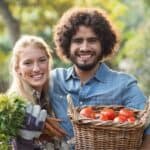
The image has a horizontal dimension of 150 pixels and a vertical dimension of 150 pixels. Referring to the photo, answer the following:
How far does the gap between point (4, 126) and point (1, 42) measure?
42.8ft

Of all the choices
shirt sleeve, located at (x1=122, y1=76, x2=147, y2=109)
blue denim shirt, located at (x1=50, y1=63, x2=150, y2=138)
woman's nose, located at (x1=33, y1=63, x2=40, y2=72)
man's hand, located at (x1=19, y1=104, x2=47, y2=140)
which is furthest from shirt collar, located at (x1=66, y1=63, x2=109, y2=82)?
man's hand, located at (x1=19, y1=104, x2=47, y2=140)

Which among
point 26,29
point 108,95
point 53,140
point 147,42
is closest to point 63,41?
point 108,95

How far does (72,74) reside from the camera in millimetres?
3625

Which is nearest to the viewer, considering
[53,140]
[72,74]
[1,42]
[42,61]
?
[53,140]

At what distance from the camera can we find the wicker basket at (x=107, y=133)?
2.98 m

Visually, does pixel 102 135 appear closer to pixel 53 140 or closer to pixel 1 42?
pixel 53 140

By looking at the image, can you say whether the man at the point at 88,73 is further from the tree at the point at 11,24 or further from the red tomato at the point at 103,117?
the tree at the point at 11,24

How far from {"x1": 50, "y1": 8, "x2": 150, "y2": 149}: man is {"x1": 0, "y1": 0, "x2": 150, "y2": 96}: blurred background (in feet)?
13.2

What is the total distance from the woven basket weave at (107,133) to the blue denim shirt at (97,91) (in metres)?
0.29

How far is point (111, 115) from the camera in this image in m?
3.05

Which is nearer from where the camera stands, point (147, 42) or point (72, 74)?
point (72, 74)

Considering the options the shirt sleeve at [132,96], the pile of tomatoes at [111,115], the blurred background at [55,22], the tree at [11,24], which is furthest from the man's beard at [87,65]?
the tree at [11,24]

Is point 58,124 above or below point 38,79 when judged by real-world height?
below

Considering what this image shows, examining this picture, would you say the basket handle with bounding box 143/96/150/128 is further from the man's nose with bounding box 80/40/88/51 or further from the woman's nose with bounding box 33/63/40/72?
the woman's nose with bounding box 33/63/40/72
